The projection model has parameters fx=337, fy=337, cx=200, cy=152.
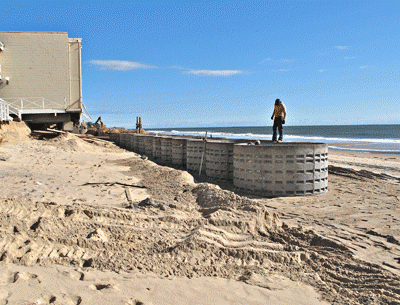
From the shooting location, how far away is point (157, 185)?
9625mm

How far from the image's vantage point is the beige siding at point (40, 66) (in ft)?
87.2

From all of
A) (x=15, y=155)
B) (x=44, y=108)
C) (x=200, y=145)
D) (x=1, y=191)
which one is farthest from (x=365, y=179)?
(x=44, y=108)

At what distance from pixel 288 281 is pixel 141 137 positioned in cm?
1869

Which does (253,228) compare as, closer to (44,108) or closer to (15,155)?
(15,155)

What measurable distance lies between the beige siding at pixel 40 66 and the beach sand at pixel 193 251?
2148 centimetres

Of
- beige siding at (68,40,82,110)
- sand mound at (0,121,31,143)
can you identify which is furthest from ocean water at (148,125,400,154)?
sand mound at (0,121,31,143)

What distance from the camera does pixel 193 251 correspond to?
4766mm

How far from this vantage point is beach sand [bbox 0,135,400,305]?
374 centimetres

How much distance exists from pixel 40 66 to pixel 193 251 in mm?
26915

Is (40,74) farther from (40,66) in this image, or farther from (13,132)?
(13,132)

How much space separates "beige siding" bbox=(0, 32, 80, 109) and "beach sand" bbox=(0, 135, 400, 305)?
21.5 meters

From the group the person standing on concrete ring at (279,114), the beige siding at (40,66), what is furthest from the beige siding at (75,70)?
the person standing on concrete ring at (279,114)

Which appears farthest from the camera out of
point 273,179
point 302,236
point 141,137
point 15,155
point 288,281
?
point 141,137

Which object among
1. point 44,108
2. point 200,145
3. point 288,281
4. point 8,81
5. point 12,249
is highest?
point 8,81
